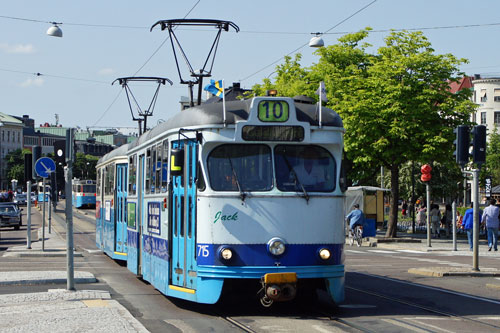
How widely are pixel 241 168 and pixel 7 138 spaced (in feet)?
563

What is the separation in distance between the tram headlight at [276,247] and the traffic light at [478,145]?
8639mm

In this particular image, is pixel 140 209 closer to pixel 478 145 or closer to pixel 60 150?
pixel 60 150

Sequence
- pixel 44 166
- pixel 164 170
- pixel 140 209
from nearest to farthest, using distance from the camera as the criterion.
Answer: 1. pixel 164 170
2. pixel 140 209
3. pixel 44 166

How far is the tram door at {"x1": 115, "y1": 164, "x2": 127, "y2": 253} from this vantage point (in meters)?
19.3

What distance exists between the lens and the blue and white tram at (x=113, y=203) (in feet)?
64.5

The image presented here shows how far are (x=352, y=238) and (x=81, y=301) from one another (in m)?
23.1

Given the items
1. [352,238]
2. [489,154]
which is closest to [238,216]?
[352,238]

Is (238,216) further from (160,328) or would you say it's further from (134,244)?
(134,244)

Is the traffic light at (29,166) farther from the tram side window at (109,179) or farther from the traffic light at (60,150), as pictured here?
the traffic light at (60,150)

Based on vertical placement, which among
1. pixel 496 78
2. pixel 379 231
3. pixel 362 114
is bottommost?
pixel 379 231

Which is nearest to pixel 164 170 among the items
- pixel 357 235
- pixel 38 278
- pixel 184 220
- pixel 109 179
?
pixel 184 220

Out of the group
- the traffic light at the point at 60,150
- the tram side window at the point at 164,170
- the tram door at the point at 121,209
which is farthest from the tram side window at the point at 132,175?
the tram side window at the point at 164,170

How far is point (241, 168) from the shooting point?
37.8 feet

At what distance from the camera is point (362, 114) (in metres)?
34.8
